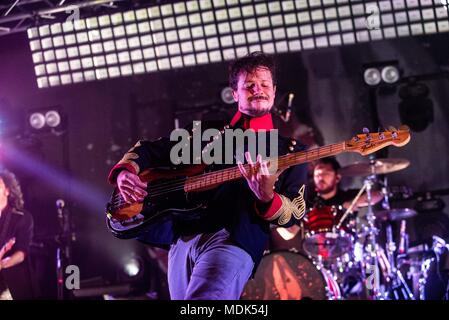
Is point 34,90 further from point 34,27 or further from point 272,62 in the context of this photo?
point 272,62

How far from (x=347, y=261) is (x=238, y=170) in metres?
4.28

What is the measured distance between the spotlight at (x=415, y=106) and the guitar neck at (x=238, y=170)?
5231 millimetres

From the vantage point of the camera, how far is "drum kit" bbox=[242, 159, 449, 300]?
25.7 ft

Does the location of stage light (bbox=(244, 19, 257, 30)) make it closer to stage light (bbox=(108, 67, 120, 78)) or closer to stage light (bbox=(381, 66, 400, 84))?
stage light (bbox=(381, 66, 400, 84))

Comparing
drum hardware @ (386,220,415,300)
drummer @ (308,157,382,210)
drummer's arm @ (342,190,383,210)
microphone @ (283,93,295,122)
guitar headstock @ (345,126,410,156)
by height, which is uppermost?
microphone @ (283,93,295,122)

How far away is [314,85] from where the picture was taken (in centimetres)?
960

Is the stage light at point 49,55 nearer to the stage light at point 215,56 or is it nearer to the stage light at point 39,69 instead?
the stage light at point 39,69

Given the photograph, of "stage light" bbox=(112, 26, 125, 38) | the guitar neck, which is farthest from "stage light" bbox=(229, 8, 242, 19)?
the guitar neck

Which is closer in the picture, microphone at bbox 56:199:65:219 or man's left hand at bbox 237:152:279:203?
man's left hand at bbox 237:152:279:203

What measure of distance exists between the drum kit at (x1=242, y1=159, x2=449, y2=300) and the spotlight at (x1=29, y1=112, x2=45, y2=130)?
155 inches

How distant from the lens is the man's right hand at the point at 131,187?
171 inches

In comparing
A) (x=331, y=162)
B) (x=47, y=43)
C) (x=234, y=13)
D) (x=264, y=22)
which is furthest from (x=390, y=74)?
(x=47, y=43)
